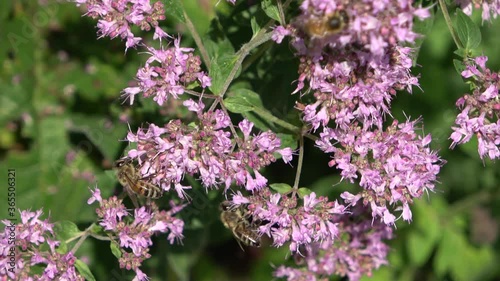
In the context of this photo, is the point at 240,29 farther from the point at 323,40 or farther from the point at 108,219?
the point at 108,219

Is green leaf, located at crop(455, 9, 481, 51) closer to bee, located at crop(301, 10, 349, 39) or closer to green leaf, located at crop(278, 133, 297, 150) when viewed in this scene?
bee, located at crop(301, 10, 349, 39)

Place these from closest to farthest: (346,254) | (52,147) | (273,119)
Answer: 1. (273,119)
2. (346,254)
3. (52,147)

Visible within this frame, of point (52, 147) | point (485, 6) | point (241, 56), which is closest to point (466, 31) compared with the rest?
point (485, 6)

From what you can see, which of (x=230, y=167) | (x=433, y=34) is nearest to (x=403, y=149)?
(x=230, y=167)

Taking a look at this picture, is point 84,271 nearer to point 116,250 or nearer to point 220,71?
point 116,250

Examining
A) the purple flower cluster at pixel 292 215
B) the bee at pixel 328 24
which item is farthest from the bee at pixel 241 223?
the bee at pixel 328 24

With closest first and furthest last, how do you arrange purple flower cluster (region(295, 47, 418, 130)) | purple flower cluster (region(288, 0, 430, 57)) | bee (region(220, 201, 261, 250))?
purple flower cluster (region(288, 0, 430, 57))
purple flower cluster (region(295, 47, 418, 130))
bee (region(220, 201, 261, 250))

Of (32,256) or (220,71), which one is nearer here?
(220,71)

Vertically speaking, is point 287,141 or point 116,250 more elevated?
point 287,141

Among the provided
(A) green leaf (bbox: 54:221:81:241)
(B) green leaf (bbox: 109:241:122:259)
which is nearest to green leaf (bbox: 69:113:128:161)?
(A) green leaf (bbox: 54:221:81:241)
